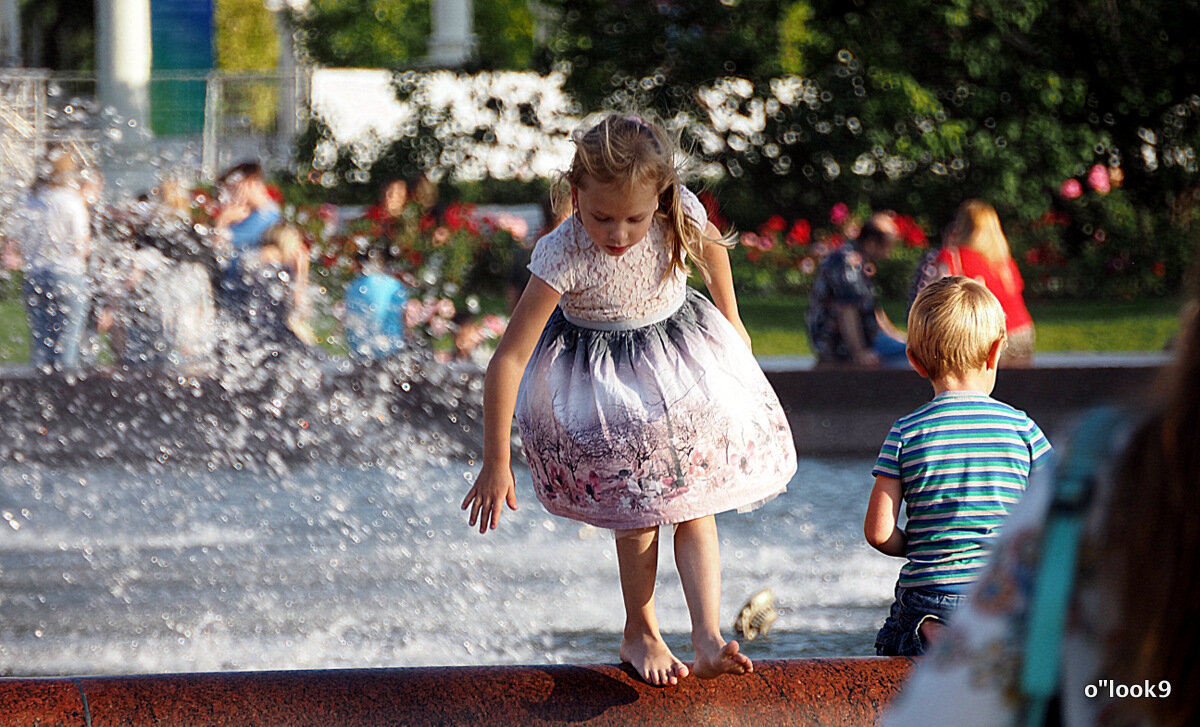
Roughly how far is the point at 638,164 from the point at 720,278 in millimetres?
404

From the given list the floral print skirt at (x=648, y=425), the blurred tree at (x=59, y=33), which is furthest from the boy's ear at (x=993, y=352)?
the blurred tree at (x=59, y=33)

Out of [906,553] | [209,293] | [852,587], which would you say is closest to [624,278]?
[906,553]

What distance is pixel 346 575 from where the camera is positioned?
5.43 metres

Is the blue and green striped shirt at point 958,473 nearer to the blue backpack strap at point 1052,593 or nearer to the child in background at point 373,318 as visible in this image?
the blue backpack strap at point 1052,593

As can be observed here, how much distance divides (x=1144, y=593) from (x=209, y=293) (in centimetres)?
700

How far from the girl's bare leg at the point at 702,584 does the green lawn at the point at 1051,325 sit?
29.3 feet

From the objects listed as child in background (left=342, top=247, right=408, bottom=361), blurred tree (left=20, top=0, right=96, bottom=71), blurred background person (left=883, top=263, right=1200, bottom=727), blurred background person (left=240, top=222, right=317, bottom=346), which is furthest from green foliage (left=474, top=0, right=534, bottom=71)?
blurred background person (left=883, top=263, right=1200, bottom=727)

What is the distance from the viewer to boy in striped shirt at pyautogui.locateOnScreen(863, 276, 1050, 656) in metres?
2.67

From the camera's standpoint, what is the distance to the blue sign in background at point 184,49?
65.7ft

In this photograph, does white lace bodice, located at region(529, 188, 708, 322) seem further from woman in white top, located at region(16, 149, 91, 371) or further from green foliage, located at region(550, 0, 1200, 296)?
green foliage, located at region(550, 0, 1200, 296)

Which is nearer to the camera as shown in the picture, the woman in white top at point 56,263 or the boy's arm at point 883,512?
the boy's arm at point 883,512

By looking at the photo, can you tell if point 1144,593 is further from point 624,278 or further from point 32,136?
point 32,136

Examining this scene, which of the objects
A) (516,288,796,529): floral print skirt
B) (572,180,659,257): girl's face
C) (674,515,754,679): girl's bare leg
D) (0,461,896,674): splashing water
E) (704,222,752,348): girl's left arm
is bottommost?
(0,461,896,674): splashing water

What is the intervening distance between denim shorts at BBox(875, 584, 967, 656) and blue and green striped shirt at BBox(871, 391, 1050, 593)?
23 millimetres
